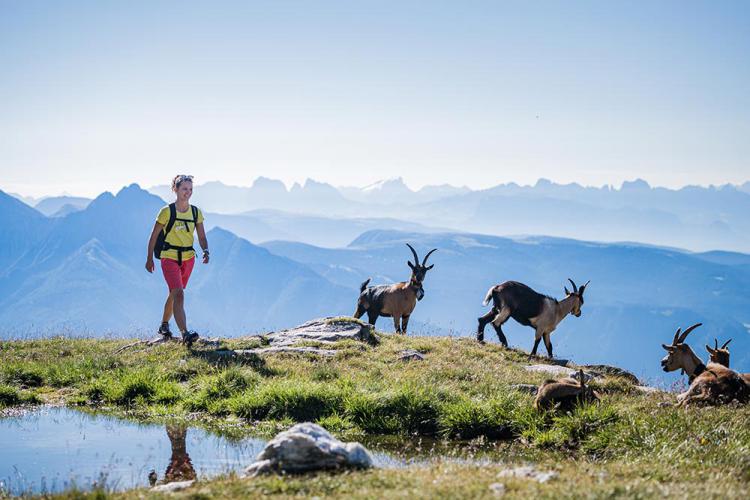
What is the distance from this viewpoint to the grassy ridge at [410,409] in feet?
24.1

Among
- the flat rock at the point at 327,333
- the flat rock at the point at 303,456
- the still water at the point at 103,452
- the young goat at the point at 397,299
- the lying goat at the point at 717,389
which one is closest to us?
the flat rock at the point at 303,456

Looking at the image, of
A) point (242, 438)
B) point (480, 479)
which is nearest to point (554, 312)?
point (242, 438)

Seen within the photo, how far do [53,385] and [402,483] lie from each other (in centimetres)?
938

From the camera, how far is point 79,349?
1730 centimetres

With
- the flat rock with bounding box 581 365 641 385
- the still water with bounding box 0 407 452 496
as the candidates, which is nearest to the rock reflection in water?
the still water with bounding box 0 407 452 496

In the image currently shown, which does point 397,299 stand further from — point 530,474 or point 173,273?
point 530,474

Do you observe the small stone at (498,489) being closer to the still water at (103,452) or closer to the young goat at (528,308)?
the still water at (103,452)

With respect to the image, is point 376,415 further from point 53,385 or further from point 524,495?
point 53,385

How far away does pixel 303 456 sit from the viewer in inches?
310

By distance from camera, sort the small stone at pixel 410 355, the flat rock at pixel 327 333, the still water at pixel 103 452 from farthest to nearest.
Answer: the flat rock at pixel 327 333
the small stone at pixel 410 355
the still water at pixel 103 452

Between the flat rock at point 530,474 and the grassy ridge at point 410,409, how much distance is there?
15cm

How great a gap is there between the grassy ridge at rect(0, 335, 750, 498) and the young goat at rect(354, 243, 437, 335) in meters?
5.04

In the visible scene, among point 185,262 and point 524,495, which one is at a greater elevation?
point 185,262

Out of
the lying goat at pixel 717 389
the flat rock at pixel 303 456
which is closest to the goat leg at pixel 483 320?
the lying goat at pixel 717 389
